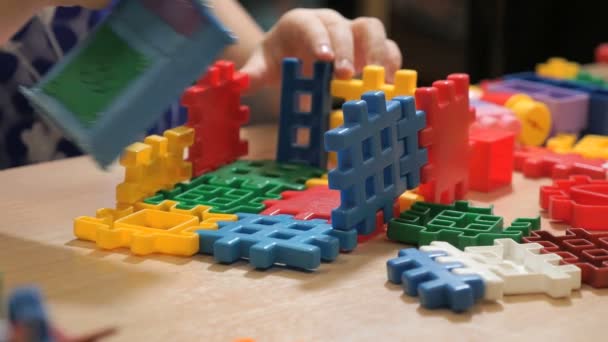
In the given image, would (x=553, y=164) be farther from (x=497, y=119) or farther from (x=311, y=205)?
(x=311, y=205)

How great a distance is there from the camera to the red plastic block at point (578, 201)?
84 centimetres

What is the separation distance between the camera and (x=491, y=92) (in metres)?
1.25

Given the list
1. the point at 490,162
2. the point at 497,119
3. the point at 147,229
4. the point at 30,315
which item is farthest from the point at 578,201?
the point at 30,315

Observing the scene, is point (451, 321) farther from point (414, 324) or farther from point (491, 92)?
point (491, 92)

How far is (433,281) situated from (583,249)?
16 cm

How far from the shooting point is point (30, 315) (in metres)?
0.39

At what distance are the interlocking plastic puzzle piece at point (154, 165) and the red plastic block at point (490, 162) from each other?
32 cm

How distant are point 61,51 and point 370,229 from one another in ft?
1.98

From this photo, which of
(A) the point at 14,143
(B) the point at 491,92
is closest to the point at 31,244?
(A) the point at 14,143

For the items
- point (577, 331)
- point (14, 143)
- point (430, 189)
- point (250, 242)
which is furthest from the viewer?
point (14, 143)

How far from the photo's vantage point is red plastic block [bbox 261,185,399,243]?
0.82 meters

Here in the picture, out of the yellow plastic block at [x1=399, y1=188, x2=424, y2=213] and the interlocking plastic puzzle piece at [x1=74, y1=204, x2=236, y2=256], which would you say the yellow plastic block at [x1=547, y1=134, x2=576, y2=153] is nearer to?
the yellow plastic block at [x1=399, y1=188, x2=424, y2=213]

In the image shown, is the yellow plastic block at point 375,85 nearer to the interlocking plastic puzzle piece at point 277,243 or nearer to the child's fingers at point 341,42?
the child's fingers at point 341,42

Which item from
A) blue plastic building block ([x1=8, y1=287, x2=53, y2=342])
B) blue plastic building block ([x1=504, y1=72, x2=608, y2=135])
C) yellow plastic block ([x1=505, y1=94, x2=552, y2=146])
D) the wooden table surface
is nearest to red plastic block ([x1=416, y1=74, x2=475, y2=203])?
the wooden table surface
